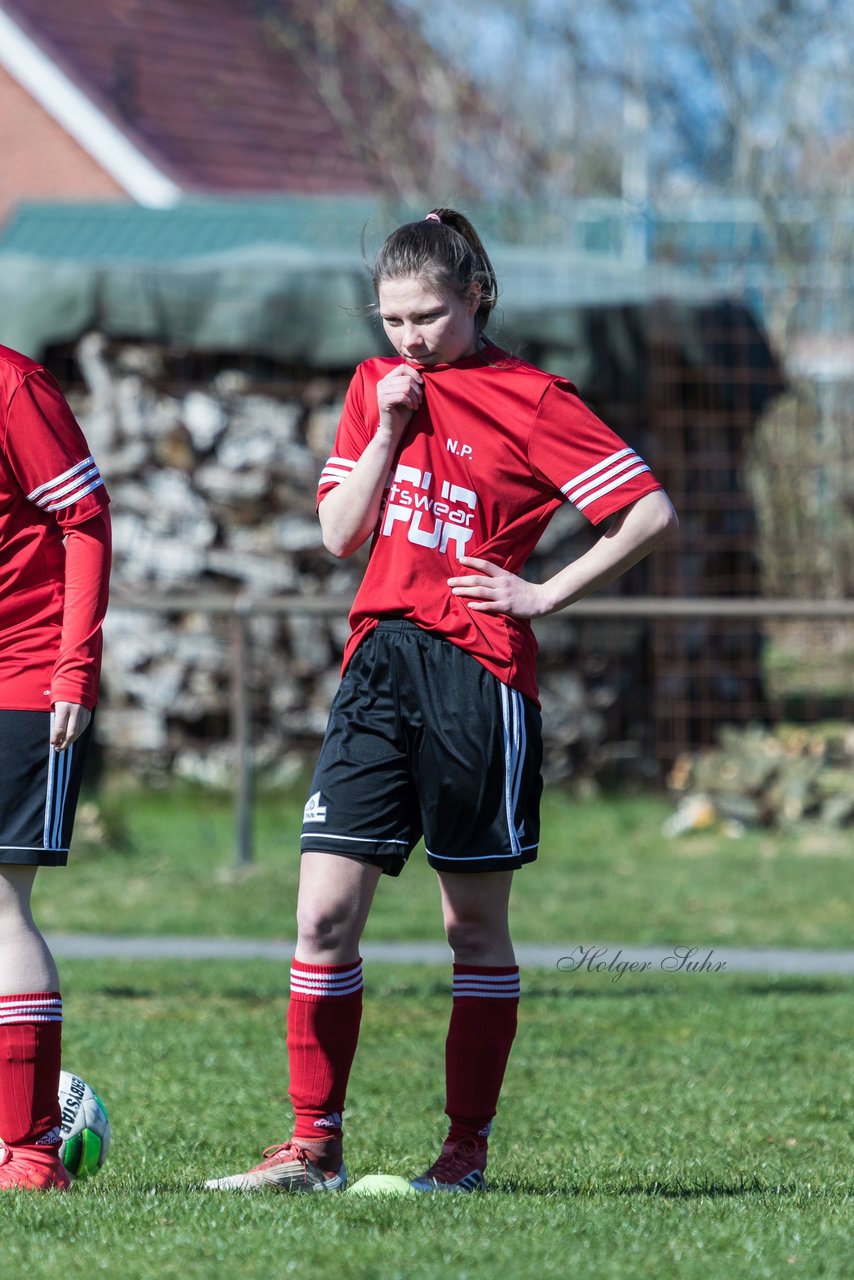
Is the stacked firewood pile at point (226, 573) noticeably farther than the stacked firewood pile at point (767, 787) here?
Yes

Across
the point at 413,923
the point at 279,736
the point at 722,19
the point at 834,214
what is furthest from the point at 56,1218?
the point at 722,19

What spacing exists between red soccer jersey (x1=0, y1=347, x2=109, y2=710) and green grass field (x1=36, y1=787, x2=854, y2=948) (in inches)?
176

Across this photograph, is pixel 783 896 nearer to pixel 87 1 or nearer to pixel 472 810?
pixel 472 810

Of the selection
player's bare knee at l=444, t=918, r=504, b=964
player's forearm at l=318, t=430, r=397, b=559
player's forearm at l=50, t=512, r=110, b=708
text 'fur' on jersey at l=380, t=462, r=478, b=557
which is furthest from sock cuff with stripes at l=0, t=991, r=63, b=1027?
text 'fur' on jersey at l=380, t=462, r=478, b=557

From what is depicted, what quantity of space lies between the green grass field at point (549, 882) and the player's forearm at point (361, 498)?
435 centimetres

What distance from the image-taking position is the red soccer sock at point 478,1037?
3.83m

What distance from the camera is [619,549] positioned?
12.3ft

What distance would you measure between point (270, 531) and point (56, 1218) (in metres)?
8.47

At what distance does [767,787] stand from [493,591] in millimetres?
7492

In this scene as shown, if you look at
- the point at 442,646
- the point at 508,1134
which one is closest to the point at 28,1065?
the point at 442,646

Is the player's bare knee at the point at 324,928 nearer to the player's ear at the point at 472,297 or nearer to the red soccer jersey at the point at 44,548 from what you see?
the red soccer jersey at the point at 44,548

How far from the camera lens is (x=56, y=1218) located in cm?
347

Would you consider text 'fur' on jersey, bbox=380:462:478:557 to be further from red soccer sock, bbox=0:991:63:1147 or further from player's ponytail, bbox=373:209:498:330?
red soccer sock, bbox=0:991:63:1147

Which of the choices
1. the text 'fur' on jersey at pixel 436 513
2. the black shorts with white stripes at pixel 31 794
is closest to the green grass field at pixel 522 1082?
the black shorts with white stripes at pixel 31 794
